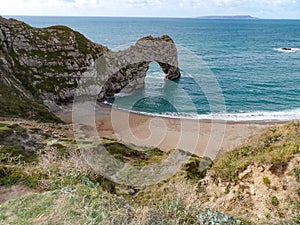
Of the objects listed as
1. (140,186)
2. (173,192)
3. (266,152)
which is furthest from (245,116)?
(173,192)

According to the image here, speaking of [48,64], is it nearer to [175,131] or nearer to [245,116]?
[175,131]

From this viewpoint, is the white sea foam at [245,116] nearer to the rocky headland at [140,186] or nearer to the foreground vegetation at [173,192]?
the rocky headland at [140,186]

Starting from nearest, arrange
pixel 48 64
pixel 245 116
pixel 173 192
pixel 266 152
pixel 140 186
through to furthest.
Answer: pixel 173 192, pixel 266 152, pixel 140 186, pixel 245 116, pixel 48 64

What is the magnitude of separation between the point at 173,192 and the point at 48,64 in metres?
40.4

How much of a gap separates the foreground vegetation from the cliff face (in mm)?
22844

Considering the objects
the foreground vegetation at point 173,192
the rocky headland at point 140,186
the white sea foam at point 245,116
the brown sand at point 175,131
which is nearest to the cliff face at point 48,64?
the brown sand at point 175,131

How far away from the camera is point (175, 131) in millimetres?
34844

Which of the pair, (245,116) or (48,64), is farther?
(48,64)

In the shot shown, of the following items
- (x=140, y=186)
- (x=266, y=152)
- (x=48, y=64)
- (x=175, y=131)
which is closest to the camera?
(x=266, y=152)

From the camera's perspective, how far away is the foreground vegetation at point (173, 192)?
23.7 ft

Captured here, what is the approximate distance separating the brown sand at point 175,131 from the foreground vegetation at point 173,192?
43.7 ft

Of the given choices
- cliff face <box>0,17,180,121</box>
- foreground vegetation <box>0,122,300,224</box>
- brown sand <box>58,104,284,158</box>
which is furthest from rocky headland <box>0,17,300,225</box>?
cliff face <box>0,17,180,121</box>

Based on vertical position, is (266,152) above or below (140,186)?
above

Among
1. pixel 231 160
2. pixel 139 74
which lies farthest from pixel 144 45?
Answer: pixel 231 160
